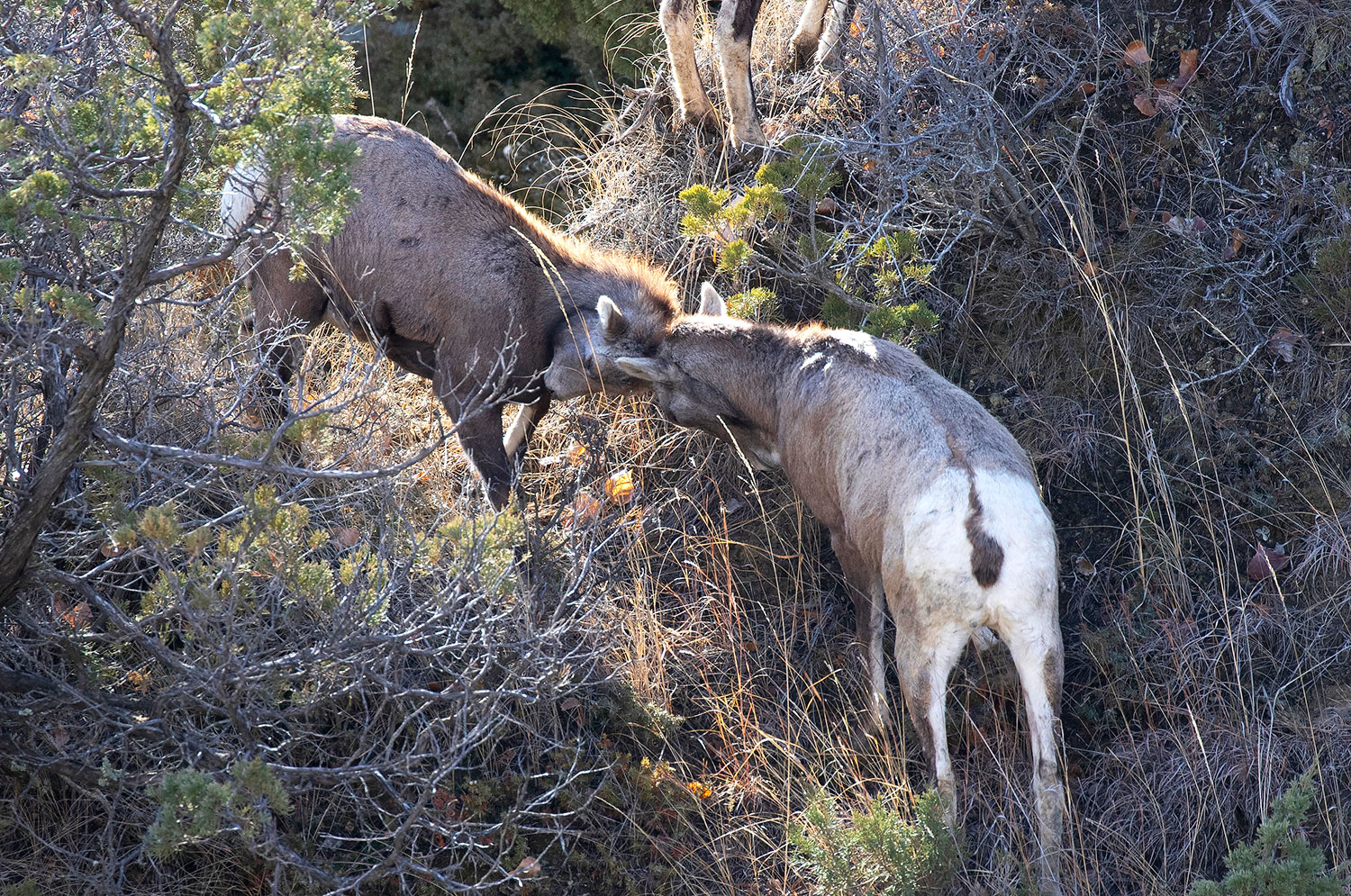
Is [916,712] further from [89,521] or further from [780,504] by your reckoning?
[89,521]

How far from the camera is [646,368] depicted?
17.4 feet

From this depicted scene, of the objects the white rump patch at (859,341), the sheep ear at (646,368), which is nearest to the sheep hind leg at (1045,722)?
the white rump patch at (859,341)

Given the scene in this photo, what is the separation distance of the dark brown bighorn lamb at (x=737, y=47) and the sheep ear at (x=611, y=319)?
171 cm

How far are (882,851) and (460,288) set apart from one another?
3183 millimetres

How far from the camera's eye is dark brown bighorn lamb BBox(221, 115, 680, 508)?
5461 millimetres

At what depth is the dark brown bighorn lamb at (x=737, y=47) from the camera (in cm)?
611

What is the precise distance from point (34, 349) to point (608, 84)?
6.40m

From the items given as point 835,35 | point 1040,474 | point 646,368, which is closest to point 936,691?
point 1040,474

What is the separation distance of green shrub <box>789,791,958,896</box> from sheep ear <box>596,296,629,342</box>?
7.71 feet

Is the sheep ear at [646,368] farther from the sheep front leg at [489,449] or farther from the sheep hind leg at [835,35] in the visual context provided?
the sheep hind leg at [835,35]

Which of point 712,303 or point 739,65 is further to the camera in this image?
point 739,65

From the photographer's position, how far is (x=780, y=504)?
5746 mm

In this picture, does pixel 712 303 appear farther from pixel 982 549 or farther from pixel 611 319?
pixel 982 549

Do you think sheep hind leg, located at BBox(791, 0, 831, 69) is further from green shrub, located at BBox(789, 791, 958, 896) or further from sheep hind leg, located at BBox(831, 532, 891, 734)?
green shrub, located at BBox(789, 791, 958, 896)
